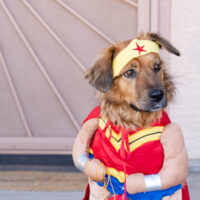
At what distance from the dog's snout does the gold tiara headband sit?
21cm

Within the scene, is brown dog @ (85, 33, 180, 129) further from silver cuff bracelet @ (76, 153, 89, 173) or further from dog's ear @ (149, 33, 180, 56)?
silver cuff bracelet @ (76, 153, 89, 173)

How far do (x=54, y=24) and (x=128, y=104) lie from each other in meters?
2.05

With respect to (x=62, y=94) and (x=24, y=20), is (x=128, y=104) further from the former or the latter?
(x=24, y=20)

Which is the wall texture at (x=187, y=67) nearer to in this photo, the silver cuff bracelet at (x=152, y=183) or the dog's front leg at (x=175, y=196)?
the dog's front leg at (x=175, y=196)

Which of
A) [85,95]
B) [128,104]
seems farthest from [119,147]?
[85,95]

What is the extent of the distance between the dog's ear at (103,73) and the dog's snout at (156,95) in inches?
9.0

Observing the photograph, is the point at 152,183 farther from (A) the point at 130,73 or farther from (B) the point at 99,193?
(A) the point at 130,73

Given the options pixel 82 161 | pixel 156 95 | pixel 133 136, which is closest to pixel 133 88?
pixel 156 95

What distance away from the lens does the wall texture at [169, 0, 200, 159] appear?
314 centimetres

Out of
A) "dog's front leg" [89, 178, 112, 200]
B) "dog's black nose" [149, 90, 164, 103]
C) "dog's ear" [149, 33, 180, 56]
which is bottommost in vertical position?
"dog's front leg" [89, 178, 112, 200]

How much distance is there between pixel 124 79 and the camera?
5.28 feet

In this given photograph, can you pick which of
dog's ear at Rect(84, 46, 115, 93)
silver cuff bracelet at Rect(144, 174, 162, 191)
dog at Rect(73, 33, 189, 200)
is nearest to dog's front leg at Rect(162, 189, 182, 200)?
dog at Rect(73, 33, 189, 200)

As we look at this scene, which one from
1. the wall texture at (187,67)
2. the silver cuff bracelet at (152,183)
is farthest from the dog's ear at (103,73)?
the wall texture at (187,67)

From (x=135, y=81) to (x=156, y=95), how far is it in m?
0.15
